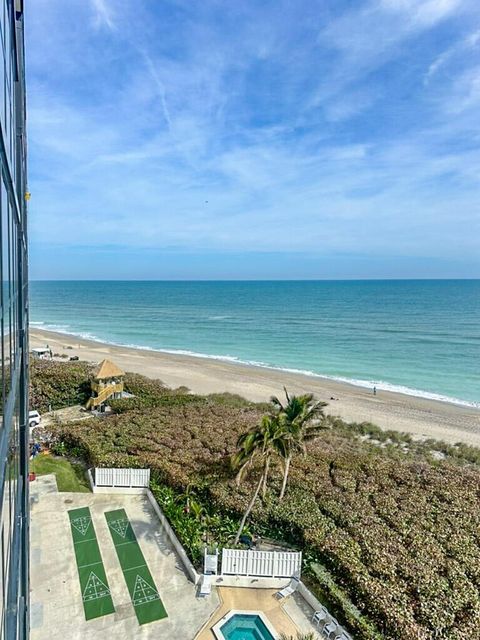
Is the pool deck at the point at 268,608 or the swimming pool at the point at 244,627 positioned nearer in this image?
the swimming pool at the point at 244,627

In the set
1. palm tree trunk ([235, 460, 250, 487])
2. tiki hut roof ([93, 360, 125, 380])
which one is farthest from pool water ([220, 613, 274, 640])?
tiki hut roof ([93, 360, 125, 380])

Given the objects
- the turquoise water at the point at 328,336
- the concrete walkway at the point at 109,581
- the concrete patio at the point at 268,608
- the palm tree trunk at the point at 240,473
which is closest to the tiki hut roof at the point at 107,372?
the concrete walkway at the point at 109,581

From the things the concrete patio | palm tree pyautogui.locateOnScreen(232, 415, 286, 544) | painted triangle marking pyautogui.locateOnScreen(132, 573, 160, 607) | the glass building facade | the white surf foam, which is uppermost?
the glass building facade

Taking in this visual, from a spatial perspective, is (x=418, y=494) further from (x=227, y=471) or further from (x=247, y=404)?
(x=247, y=404)

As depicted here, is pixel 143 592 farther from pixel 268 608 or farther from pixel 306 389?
pixel 306 389

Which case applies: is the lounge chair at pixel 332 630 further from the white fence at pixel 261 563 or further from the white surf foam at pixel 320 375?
the white surf foam at pixel 320 375

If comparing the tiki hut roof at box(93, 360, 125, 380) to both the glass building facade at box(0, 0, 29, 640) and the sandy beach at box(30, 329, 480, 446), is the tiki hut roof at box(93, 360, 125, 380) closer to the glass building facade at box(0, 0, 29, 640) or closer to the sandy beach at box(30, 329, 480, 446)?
the sandy beach at box(30, 329, 480, 446)
